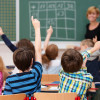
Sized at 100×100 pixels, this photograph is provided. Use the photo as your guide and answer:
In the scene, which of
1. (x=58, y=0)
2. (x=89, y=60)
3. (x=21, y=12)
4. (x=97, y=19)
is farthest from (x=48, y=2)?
(x=89, y=60)

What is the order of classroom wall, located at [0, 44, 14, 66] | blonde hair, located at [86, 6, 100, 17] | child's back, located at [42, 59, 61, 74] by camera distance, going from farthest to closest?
classroom wall, located at [0, 44, 14, 66]
blonde hair, located at [86, 6, 100, 17]
child's back, located at [42, 59, 61, 74]

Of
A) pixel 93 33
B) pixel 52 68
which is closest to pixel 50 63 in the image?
pixel 52 68

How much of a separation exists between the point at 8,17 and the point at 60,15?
1.26m

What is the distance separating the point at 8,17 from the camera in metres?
6.13

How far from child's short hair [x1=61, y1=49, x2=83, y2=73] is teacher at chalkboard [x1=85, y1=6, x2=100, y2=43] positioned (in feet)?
9.52

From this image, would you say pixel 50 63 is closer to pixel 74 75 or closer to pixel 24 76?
pixel 74 75

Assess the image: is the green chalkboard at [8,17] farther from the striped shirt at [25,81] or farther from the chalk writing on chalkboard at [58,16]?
the striped shirt at [25,81]

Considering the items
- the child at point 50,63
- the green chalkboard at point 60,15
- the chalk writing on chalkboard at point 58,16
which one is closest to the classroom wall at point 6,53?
the green chalkboard at point 60,15

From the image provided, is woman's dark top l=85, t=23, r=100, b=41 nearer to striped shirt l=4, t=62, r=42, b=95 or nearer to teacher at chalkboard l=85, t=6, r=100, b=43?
teacher at chalkboard l=85, t=6, r=100, b=43

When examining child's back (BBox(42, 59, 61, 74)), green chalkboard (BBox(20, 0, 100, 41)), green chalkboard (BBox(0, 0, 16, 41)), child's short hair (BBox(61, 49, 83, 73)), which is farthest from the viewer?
green chalkboard (BBox(0, 0, 16, 41))

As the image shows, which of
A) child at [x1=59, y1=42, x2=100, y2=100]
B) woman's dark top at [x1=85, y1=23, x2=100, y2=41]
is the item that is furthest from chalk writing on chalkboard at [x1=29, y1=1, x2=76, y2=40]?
child at [x1=59, y1=42, x2=100, y2=100]

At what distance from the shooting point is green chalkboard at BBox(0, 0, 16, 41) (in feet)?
19.9

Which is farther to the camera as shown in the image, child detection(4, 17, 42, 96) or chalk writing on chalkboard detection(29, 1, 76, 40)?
chalk writing on chalkboard detection(29, 1, 76, 40)

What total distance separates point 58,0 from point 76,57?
342 cm
